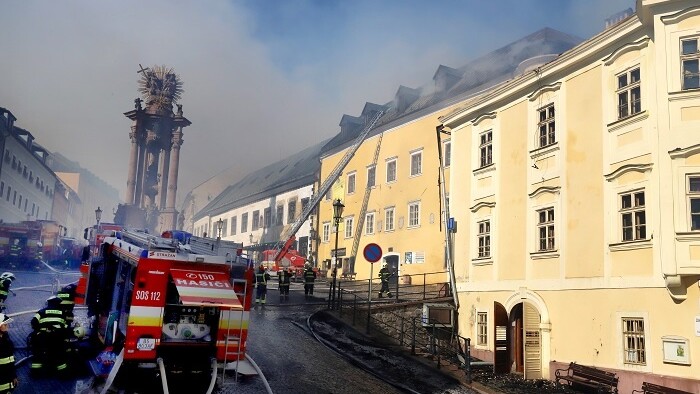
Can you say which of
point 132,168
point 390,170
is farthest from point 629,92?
point 132,168

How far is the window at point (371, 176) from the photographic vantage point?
37.1m

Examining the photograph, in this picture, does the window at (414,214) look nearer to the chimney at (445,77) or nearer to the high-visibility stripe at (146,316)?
the chimney at (445,77)

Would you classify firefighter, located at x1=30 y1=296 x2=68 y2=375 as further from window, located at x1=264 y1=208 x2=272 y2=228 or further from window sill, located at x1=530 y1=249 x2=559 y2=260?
window, located at x1=264 y1=208 x2=272 y2=228

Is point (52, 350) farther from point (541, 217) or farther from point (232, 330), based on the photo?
point (541, 217)

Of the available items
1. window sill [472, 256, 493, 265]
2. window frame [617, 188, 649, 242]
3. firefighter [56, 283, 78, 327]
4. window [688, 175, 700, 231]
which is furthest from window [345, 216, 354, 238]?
window [688, 175, 700, 231]

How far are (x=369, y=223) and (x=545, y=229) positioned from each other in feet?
69.5

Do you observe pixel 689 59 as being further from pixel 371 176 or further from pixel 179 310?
pixel 371 176

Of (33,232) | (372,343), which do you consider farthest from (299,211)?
(372,343)

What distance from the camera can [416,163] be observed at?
3344 centimetres

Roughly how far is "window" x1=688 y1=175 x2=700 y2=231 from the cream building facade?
29 millimetres

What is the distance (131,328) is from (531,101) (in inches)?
520

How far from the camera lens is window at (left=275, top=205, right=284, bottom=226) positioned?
50.1 m

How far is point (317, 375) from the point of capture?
1260 cm

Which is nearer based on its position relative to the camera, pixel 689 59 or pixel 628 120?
pixel 689 59
